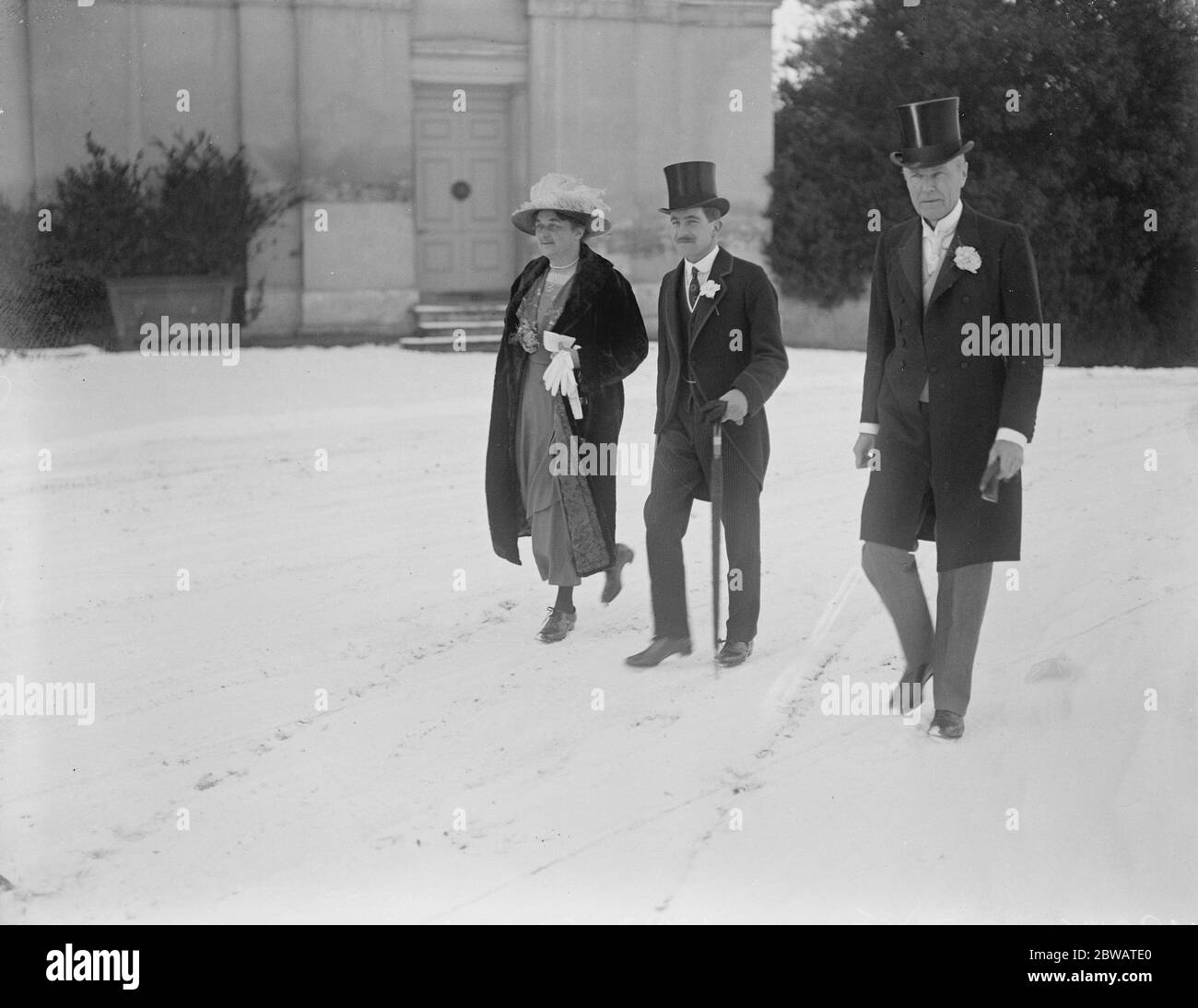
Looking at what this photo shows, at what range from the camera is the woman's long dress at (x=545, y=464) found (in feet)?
19.4

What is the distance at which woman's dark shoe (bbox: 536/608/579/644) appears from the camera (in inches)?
234

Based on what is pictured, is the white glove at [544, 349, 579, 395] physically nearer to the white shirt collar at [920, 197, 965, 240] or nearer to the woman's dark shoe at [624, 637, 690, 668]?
the woman's dark shoe at [624, 637, 690, 668]

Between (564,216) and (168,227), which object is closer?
(564,216)

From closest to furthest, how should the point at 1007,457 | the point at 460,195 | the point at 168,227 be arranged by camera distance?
1. the point at 1007,457
2. the point at 168,227
3. the point at 460,195

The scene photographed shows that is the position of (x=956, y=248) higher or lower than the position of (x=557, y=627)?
higher

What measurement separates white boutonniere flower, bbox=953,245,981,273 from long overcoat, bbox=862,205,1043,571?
19mm

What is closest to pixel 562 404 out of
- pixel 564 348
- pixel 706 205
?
pixel 564 348

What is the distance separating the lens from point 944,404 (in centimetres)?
466

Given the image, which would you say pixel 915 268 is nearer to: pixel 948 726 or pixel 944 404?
pixel 944 404

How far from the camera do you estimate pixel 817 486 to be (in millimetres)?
8508

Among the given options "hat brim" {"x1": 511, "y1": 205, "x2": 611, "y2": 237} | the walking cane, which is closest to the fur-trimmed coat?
"hat brim" {"x1": 511, "y1": 205, "x2": 611, "y2": 237}

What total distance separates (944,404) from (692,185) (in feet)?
4.12

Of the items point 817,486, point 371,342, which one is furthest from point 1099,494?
point 371,342

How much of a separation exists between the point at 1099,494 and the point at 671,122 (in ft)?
22.8
